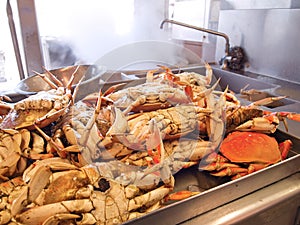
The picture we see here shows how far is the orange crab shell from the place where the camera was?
1.02 metres

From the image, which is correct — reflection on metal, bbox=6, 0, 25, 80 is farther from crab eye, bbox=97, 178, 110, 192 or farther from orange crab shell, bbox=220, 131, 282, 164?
orange crab shell, bbox=220, 131, 282, 164

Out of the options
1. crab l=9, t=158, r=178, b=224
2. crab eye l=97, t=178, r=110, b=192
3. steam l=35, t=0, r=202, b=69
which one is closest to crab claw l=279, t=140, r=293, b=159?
crab l=9, t=158, r=178, b=224

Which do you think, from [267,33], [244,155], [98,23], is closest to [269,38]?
[267,33]

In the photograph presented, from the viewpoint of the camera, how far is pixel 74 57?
147 inches

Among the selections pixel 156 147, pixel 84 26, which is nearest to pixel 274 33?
pixel 156 147

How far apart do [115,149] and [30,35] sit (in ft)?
6.39

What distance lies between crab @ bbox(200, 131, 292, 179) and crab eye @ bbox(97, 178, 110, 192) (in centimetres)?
40

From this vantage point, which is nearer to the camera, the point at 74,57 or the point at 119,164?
the point at 119,164

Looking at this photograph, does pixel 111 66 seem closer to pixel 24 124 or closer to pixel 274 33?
pixel 24 124

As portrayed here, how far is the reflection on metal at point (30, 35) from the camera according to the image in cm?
226

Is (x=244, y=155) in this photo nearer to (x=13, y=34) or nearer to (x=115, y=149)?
(x=115, y=149)

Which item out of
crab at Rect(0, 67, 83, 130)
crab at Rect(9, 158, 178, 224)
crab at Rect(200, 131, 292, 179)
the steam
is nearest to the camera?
crab at Rect(9, 158, 178, 224)

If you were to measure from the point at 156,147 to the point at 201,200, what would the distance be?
0.78ft

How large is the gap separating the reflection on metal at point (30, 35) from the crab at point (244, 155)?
2.07 meters
